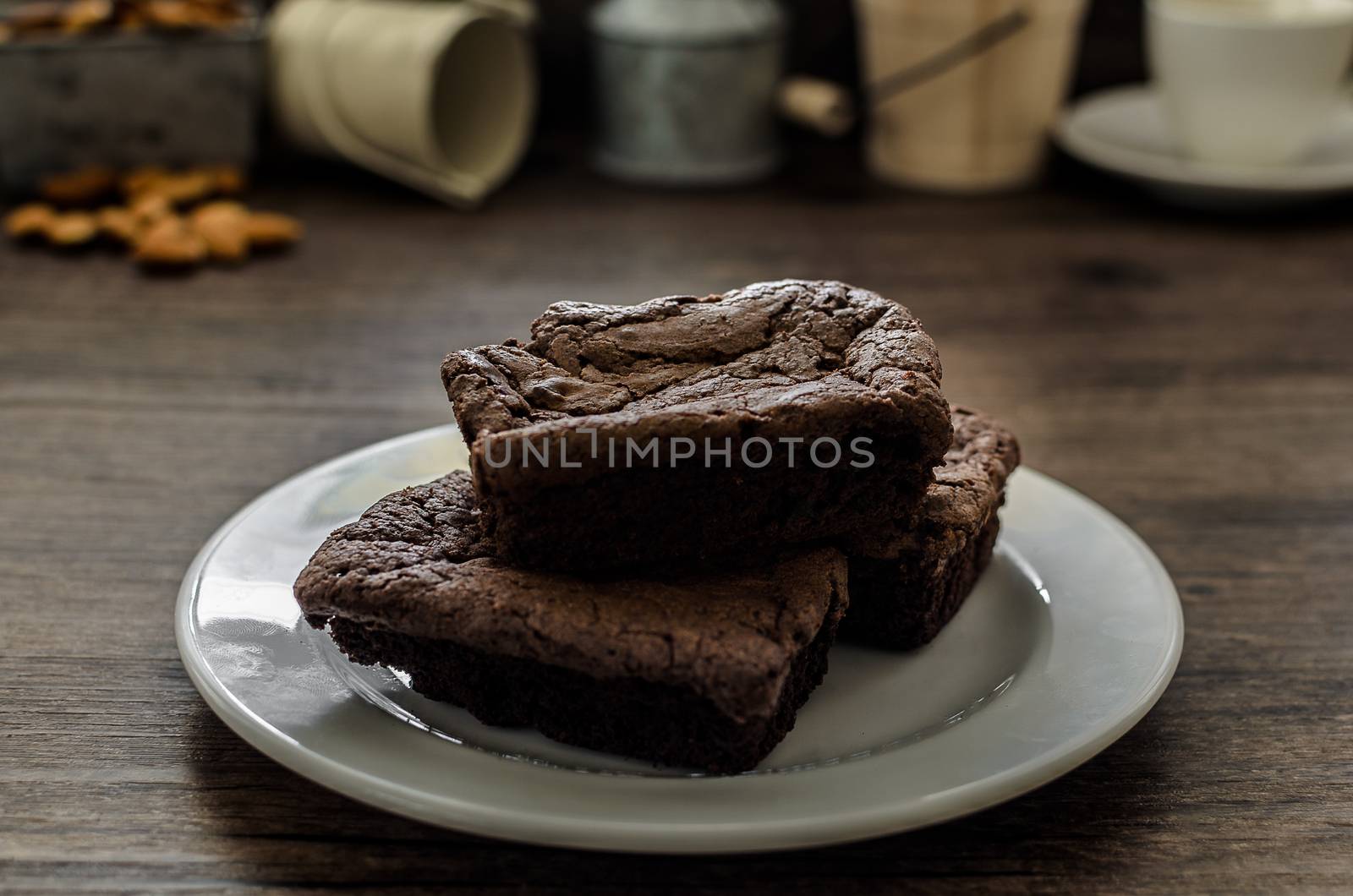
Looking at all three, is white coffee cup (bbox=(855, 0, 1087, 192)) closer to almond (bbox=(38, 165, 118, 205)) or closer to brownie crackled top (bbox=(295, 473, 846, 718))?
almond (bbox=(38, 165, 118, 205))

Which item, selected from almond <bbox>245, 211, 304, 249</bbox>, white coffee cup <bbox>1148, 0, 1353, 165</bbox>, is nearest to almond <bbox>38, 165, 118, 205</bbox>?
almond <bbox>245, 211, 304, 249</bbox>

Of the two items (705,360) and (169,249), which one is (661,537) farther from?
(169,249)

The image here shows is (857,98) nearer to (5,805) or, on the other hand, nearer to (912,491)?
(912,491)

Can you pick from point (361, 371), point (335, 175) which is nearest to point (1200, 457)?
Result: point (361, 371)

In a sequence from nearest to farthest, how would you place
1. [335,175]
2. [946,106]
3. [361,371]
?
1. [361,371]
2. [946,106]
3. [335,175]

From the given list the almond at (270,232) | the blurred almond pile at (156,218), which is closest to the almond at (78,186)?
the blurred almond pile at (156,218)

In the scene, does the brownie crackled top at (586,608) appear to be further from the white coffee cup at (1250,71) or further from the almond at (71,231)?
the white coffee cup at (1250,71)

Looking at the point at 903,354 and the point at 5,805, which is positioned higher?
the point at 903,354
